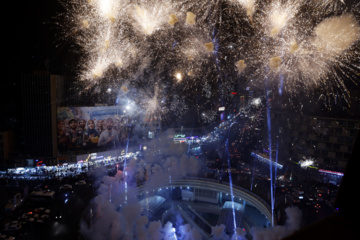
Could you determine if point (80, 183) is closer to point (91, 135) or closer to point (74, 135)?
point (74, 135)

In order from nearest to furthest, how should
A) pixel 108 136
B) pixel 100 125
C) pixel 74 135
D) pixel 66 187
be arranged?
pixel 66 187 < pixel 74 135 < pixel 100 125 < pixel 108 136

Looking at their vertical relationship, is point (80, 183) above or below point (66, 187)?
above

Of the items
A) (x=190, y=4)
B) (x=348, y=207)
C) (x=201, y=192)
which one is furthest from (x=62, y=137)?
(x=348, y=207)

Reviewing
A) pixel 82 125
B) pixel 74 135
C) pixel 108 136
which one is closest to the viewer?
pixel 74 135

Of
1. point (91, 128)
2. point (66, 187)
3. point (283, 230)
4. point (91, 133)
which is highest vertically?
point (91, 128)

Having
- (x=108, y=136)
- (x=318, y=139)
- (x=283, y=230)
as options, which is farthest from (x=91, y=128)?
(x=318, y=139)

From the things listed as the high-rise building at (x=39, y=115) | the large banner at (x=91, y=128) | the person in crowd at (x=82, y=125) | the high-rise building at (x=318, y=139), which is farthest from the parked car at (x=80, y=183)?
the high-rise building at (x=318, y=139)

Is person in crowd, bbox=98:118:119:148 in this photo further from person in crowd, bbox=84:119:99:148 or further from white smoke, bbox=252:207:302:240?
white smoke, bbox=252:207:302:240

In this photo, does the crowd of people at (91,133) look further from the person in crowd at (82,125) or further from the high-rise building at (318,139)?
the high-rise building at (318,139)
